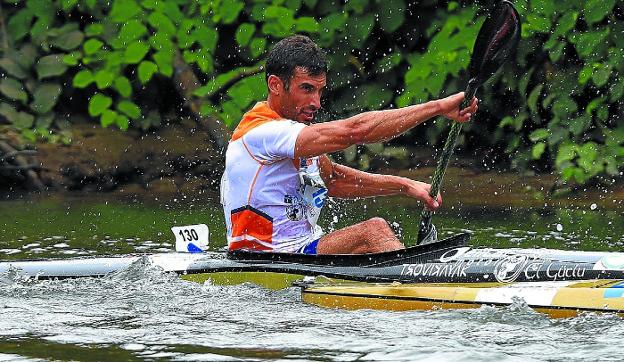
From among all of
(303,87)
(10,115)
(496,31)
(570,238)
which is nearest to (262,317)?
(303,87)

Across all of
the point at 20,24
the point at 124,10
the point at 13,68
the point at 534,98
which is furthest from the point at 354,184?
the point at 20,24

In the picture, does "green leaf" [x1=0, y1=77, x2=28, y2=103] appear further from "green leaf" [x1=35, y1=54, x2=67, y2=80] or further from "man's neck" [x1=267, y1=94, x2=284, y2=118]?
"man's neck" [x1=267, y1=94, x2=284, y2=118]

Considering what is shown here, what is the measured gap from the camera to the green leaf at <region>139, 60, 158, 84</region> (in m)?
11.7

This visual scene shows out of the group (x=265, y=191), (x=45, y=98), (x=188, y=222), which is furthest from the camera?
(x=45, y=98)

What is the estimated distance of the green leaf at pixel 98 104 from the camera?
471 inches

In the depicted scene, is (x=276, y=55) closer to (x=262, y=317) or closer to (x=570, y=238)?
(x=262, y=317)

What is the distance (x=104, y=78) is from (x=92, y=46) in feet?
1.11

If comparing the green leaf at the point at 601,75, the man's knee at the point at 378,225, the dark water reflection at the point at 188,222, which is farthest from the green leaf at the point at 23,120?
the man's knee at the point at 378,225

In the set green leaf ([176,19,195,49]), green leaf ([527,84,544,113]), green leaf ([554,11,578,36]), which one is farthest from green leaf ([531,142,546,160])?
green leaf ([176,19,195,49])

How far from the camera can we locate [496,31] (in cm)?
668

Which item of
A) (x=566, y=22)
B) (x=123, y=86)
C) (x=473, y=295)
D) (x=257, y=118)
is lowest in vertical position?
(x=473, y=295)

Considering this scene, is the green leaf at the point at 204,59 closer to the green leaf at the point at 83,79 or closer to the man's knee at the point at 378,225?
the green leaf at the point at 83,79

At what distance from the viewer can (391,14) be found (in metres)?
11.8

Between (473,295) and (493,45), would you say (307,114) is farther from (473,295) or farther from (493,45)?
(473,295)
